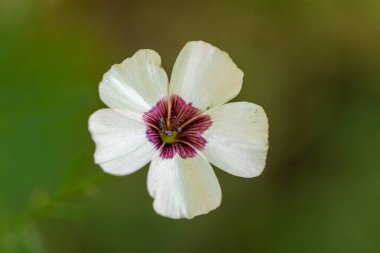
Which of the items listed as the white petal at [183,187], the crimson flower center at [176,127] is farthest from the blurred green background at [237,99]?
the white petal at [183,187]

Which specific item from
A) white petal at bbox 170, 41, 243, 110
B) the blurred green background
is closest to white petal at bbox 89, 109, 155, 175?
white petal at bbox 170, 41, 243, 110

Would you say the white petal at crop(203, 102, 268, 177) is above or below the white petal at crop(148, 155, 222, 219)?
above

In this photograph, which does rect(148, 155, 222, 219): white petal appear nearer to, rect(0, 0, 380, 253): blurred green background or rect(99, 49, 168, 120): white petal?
rect(99, 49, 168, 120): white petal

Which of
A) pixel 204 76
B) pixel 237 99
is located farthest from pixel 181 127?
pixel 237 99

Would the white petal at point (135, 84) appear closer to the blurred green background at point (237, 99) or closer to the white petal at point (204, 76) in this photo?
the white petal at point (204, 76)
